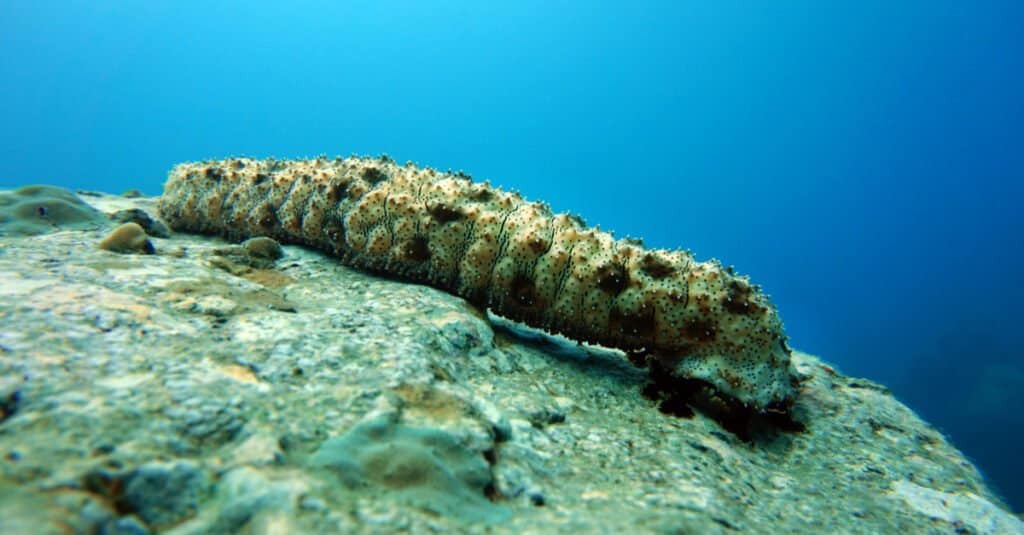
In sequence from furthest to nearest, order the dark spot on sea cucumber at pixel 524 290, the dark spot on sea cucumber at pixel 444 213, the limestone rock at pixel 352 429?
the dark spot on sea cucumber at pixel 444 213
the dark spot on sea cucumber at pixel 524 290
the limestone rock at pixel 352 429

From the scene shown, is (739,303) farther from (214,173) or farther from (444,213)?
(214,173)

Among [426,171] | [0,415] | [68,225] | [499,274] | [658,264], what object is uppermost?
[426,171]

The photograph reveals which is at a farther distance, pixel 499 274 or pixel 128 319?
pixel 499 274

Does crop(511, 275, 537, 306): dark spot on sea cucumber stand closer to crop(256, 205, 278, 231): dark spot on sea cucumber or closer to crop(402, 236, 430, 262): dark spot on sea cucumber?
crop(402, 236, 430, 262): dark spot on sea cucumber

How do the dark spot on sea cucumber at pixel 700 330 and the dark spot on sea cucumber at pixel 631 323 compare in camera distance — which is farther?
the dark spot on sea cucumber at pixel 631 323

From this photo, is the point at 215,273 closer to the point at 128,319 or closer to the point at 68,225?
the point at 128,319

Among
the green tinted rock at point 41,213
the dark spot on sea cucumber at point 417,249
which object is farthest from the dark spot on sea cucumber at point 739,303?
the green tinted rock at point 41,213

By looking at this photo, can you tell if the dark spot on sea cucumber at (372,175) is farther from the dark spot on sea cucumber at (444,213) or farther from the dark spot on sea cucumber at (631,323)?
the dark spot on sea cucumber at (631,323)

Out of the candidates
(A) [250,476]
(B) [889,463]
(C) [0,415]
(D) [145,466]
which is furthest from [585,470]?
(B) [889,463]
